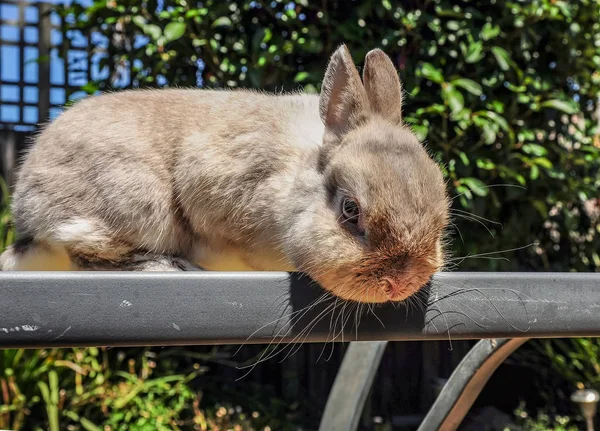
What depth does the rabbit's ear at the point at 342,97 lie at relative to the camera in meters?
1.63

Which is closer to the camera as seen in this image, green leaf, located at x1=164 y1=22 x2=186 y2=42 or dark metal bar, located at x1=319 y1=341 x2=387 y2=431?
dark metal bar, located at x1=319 y1=341 x2=387 y2=431

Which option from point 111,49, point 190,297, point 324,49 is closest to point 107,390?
point 111,49

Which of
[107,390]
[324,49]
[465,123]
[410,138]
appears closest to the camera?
[410,138]

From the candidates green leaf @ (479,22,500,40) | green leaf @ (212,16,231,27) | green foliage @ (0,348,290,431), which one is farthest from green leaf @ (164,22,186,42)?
green foliage @ (0,348,290,431)

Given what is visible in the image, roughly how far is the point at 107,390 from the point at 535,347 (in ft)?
8.36

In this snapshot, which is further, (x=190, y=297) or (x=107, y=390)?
(x=107, y=390)

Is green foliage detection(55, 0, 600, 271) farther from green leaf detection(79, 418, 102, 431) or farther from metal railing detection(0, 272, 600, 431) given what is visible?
metal railing detection(0, 272, 600, 431)

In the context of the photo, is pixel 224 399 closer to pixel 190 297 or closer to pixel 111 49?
pixel 111 49

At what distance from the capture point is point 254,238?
5.98 ft

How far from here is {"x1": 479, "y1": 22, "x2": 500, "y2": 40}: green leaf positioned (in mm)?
3584

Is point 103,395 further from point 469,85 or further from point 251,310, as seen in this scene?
point 251,310

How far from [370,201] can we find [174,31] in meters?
2.28

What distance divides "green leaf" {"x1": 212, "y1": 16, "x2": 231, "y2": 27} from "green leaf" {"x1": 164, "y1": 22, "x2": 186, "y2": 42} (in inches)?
8.4

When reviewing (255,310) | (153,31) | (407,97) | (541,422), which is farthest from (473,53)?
(255,310)
